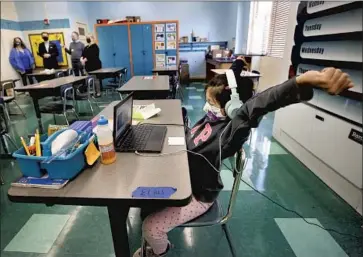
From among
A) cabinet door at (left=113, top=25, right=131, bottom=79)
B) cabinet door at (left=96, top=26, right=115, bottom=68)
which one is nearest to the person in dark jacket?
cabinet door at (left=113, top=25, right=131, bottom=79)

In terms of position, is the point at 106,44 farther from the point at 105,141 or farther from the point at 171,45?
the point at 105,141

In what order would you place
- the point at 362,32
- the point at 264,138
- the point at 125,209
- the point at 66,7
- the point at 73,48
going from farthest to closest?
the point at 66,7
the point at 73,48
the point at 264,138
the point at 125,209
the point at 362,32

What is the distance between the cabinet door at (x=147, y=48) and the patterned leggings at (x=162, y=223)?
22.0 feet

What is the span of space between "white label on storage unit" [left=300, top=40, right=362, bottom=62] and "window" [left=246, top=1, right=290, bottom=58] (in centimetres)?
340

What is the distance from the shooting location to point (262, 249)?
1.38 metres

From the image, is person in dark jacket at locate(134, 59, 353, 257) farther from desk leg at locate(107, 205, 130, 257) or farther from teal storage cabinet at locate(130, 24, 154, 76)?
teal storage cabinet at locate(130, 24, 154, 76)

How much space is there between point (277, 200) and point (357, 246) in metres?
0.56

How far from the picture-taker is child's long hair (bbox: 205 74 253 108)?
990 millimetres

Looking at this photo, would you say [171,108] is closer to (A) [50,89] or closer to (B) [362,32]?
(B) [362,32]

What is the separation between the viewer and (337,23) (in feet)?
1.47

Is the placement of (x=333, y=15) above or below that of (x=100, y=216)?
above

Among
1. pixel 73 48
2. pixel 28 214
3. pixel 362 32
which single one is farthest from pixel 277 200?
pixel 73 48

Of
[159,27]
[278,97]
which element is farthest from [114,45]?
[278,97]

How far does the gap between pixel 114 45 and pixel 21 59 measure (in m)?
2.70
